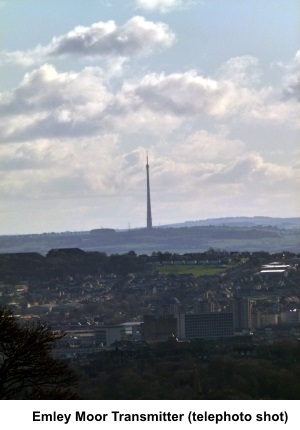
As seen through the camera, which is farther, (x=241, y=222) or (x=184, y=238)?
(x=184, y=238)

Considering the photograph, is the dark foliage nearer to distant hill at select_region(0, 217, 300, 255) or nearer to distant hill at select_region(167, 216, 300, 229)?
distant hill at select_region(167, 216, 300, 229)

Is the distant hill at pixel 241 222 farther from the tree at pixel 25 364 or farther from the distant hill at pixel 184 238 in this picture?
the tree at pixel 25 364

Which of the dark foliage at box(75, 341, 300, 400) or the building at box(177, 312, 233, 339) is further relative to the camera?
the building at box(177, 312, 233, 339)

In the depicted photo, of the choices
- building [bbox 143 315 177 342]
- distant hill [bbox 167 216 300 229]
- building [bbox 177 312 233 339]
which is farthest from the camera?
distant hill [bbox 167 216 300 229]

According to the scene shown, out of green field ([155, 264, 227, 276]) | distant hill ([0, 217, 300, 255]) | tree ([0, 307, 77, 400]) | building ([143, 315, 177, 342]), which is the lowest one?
building ([143, 315, 177, 342])

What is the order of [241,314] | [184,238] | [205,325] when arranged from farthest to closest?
[184,238]
[241,314]
[205,325]

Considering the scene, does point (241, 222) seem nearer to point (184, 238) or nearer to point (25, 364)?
point (184, 238)

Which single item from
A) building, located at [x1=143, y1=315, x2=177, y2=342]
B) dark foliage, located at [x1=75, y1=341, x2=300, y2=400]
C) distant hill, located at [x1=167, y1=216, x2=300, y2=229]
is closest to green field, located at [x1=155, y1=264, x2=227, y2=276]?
distant hill, located at [x1=167, y1=216, x2=300, y2=229]

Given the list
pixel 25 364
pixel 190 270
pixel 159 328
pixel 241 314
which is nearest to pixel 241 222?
pixel 190 270

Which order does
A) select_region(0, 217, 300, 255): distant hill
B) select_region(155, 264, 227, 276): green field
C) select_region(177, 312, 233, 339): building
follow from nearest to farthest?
1. select_region(177, 312, 233, 339): building
2. select_region(0, 217, 300, 255): distant hill
3. select_region(155, 264, 227, 276): green field

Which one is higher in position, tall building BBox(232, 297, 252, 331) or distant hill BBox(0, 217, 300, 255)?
distant hill BBox(0, 217, 300, 255)
